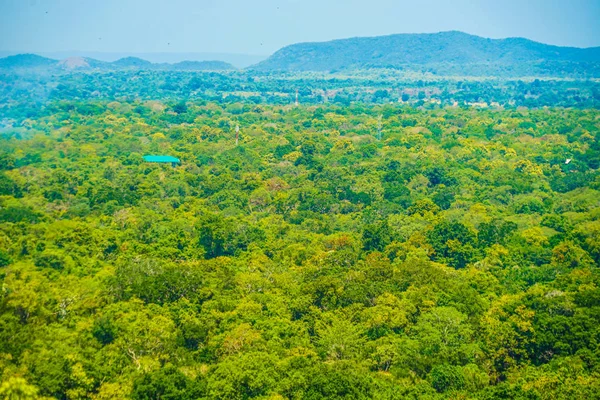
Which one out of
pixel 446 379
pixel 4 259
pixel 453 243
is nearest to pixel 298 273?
pixel 453 243

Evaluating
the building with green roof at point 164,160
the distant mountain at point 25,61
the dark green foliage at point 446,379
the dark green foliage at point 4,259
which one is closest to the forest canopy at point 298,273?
the dark green foliage at point 446,379

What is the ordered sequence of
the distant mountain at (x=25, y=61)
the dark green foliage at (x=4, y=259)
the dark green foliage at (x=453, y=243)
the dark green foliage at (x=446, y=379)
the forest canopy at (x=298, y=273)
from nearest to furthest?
the dark green foliage at (x=446, y=379) < the forest canopy at (x=298, y=273) < the dark green foliage at (x=4, y=259) < the dark green foliage at (x=453, y=243) < the distant mountain at (x=25, y=61)

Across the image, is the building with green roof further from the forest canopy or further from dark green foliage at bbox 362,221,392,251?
dark green foliage at bbox 362,221,392,251

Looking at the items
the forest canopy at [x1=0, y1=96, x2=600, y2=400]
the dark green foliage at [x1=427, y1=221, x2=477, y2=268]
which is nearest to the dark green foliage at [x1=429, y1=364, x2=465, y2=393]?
the forest canopy at [x1=0, y1=96, x2=600, y2=400]

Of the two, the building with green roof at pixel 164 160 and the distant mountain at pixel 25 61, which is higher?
the distant mountain at pixel 25 61

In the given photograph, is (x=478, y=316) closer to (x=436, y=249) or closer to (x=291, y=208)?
(x=436, y=249)

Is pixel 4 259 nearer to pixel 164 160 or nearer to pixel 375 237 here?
pixel 375 237

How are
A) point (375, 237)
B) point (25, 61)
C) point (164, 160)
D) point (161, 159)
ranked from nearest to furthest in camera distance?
point (375, 237)
point (164, 160)
point (161, 159)
point (25, 61)

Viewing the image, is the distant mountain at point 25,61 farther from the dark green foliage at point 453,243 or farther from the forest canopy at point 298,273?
the dark green foliage at point 453,243

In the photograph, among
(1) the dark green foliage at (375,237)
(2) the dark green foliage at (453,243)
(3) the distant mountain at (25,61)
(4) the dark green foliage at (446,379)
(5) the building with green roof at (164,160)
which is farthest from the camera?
(3) the distant mountain at (25,61)

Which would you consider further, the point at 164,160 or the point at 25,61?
the point at 25,61
